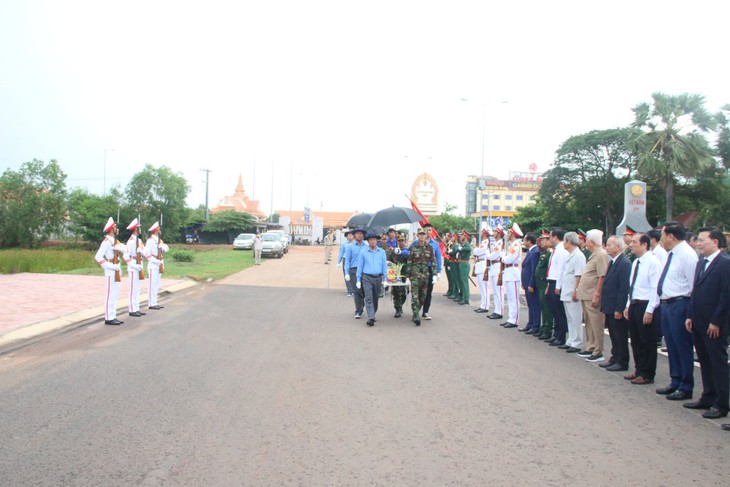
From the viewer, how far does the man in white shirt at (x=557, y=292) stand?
948 centimetres

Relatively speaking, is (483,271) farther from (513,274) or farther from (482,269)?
(513,274)

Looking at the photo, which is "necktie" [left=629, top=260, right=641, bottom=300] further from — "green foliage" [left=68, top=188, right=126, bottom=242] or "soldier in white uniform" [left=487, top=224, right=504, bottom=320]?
"green foliage" [left=68, top=188, right=126, bottom=242]

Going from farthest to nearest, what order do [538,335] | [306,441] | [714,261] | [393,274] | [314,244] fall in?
[314,244], [393,274], [538,335], [714,261], [306,441]

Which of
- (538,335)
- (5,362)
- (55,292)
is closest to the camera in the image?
(5,362)

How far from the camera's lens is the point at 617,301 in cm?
773

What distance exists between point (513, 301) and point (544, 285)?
150cm

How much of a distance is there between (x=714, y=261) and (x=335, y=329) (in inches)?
255

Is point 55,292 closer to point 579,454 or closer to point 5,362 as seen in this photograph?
point 5,362

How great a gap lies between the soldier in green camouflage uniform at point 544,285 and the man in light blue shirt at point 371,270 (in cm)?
300

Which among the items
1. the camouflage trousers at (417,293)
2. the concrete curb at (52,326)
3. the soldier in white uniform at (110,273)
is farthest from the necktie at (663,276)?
the soldier in white uniform at (110,273)

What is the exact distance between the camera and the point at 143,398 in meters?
5.91

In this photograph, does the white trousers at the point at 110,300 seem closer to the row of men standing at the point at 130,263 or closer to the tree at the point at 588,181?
the row of men standing at the point at 130,263

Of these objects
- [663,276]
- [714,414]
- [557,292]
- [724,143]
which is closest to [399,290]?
[557,292]

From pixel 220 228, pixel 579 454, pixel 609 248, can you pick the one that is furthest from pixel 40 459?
pixel 220 228
